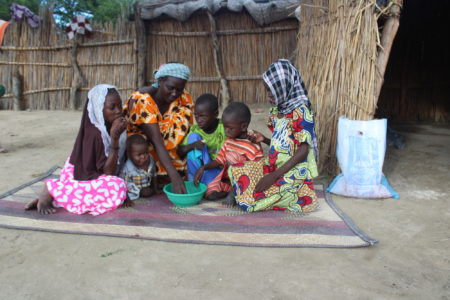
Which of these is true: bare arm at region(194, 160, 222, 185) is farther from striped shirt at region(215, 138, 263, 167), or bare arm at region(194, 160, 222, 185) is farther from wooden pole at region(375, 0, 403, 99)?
wooden pole at region(375, 0, 403, 99)

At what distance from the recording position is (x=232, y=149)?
2.77 metres

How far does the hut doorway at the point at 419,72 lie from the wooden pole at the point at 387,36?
335 centimetres

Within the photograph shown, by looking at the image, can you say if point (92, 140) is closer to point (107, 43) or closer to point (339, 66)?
point (339, 66)

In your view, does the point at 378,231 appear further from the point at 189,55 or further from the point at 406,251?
the point at 189,55

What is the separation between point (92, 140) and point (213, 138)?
3.08ft

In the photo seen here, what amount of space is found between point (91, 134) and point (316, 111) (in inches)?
82.8

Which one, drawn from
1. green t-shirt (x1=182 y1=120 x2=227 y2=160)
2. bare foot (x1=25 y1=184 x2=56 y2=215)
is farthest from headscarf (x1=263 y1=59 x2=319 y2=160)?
bare foot (x1=25 y1=184 x2=56 y2=215)

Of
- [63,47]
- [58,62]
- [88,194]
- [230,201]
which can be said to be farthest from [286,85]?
[58,62]

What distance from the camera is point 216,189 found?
2.88m

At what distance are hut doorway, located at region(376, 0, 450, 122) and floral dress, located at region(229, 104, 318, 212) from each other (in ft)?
13.2

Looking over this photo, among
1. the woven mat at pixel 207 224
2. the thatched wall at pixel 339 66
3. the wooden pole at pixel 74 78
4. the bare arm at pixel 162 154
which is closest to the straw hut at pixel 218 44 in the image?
the wooden pole at pixel 74 78

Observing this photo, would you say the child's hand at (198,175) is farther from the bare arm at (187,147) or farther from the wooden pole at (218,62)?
the wooden pole at (218,62)

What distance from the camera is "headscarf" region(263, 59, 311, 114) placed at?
2432 mm

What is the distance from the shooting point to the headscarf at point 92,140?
2506 mm
